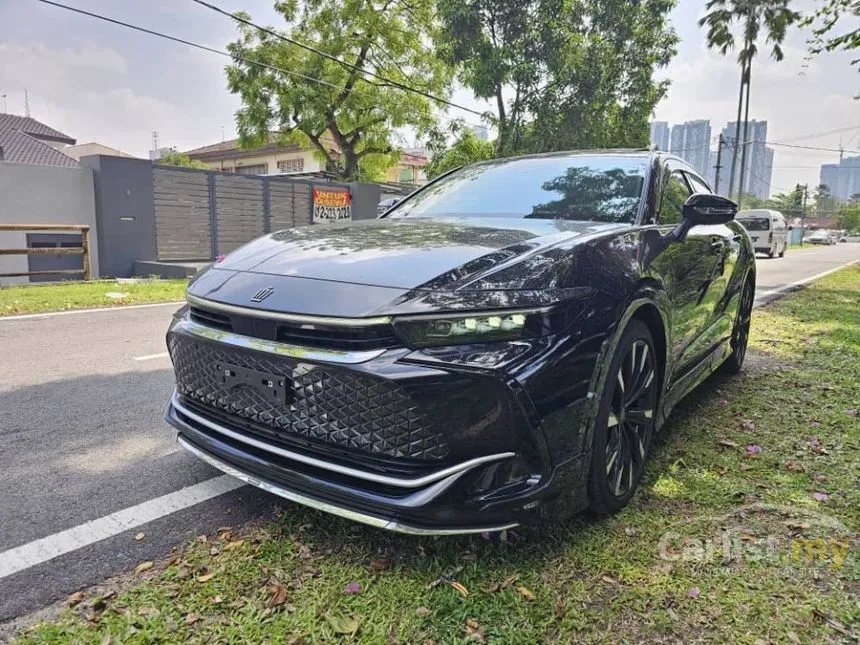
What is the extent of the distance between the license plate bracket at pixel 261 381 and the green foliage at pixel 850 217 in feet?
324

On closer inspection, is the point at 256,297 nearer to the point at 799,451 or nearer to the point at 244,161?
the point at 799,451

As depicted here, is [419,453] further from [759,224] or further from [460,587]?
[759,224]

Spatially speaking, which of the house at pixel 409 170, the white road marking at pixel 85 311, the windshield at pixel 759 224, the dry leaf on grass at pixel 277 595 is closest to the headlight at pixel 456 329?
the dry leaf on grass at pixel 277 595

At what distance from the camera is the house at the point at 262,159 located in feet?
119

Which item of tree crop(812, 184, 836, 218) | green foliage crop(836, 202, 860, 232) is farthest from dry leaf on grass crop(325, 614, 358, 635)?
tree crop(812, 184, 836, 218)

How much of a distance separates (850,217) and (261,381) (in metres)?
101

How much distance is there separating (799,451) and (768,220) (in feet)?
74.7

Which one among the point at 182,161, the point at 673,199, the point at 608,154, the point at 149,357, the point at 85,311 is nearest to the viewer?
the point at 673,199

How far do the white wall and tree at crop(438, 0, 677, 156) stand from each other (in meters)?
10.3

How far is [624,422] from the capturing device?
240cm

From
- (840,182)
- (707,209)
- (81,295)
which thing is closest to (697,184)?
(707,209)

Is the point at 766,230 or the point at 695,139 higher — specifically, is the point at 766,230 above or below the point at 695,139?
below

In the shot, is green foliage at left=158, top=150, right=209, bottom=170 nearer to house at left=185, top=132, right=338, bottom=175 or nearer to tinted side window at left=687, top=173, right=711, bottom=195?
house at left=185, top=132, right=338, bottom=175

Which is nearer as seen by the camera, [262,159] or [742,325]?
[742,325]
